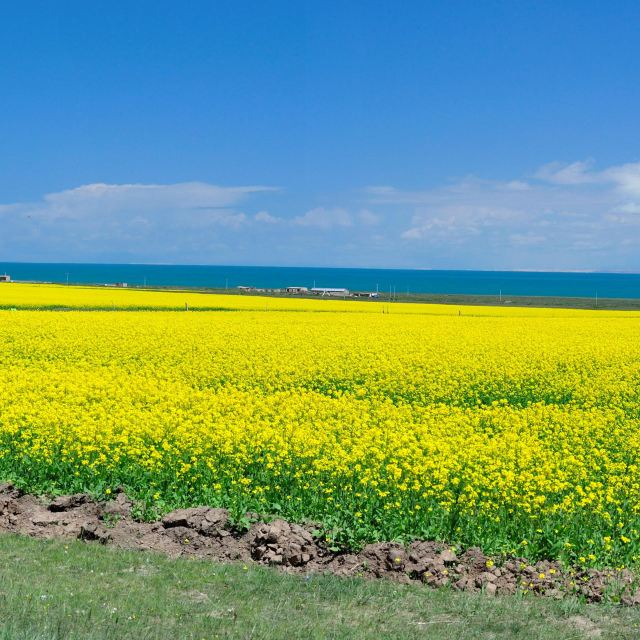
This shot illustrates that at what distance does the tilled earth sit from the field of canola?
15.9 inches

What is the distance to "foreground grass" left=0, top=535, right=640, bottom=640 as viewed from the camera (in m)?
6.36

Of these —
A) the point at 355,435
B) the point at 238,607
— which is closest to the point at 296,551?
the point at 238,607

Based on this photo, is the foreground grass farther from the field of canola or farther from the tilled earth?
the field of canola

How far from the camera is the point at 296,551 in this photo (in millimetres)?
8430

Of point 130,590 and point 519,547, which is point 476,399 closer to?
point 519,547

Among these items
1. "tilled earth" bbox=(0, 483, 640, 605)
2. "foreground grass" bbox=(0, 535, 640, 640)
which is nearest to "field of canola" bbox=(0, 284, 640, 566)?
"tilled earth" bbox=(0, 483, 640, 605)

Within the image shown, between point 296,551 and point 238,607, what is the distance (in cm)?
157

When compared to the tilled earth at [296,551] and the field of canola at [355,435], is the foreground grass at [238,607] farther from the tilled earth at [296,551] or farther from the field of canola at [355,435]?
the field of canola at [355,435]

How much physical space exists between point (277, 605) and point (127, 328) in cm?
2526

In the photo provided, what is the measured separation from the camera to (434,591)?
7656 millimetres

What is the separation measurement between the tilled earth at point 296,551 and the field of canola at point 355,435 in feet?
1.33

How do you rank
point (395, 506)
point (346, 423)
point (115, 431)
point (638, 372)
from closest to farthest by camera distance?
point (395, 506)
point (115, 431)
point (346, 423)
point (638, 372)

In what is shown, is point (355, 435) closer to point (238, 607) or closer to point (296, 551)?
point (296, 551)

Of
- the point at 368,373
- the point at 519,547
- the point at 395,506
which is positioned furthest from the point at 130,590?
the point at 368,373
